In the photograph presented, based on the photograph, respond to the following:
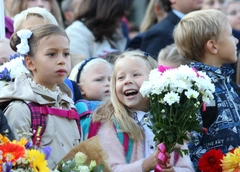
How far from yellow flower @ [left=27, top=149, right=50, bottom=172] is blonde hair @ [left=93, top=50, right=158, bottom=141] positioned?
4.19 feet

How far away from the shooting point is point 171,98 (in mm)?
5332

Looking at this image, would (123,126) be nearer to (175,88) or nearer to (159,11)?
(175,88)

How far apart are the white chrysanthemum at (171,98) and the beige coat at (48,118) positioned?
0.83 m

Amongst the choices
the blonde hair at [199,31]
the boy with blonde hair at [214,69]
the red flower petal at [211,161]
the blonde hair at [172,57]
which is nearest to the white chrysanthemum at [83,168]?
the red flower petal at [211,161]

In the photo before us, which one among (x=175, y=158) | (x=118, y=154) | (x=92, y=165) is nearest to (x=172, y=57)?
(x=175, y=158)

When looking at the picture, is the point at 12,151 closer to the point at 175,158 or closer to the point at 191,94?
the point at 191,94

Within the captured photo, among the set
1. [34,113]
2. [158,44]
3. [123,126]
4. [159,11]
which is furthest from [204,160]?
[159,11]

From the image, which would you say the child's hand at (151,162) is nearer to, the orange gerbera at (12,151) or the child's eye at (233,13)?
the orange gerbera at (12,151)

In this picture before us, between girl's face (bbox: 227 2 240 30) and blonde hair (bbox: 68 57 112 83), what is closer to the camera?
blonde hair (bbox: 68 57 112 83)

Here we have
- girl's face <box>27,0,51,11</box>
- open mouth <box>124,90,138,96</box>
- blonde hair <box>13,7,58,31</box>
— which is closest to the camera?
open mouth <box>124,90,138,96</box>

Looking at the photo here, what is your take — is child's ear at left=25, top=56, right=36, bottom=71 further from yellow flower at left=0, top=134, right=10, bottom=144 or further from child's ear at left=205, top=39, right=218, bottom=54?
child's ear at left=205, top=39, right=218, bottom=54

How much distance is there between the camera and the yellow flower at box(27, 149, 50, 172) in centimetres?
475

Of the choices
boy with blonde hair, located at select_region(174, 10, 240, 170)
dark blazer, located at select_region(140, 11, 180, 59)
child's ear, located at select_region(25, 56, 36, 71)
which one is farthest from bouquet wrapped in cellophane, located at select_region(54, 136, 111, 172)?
dark blazer, located at select_region(140, 11, 180, 59)

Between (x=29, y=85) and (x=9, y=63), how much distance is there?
15.4 inches
